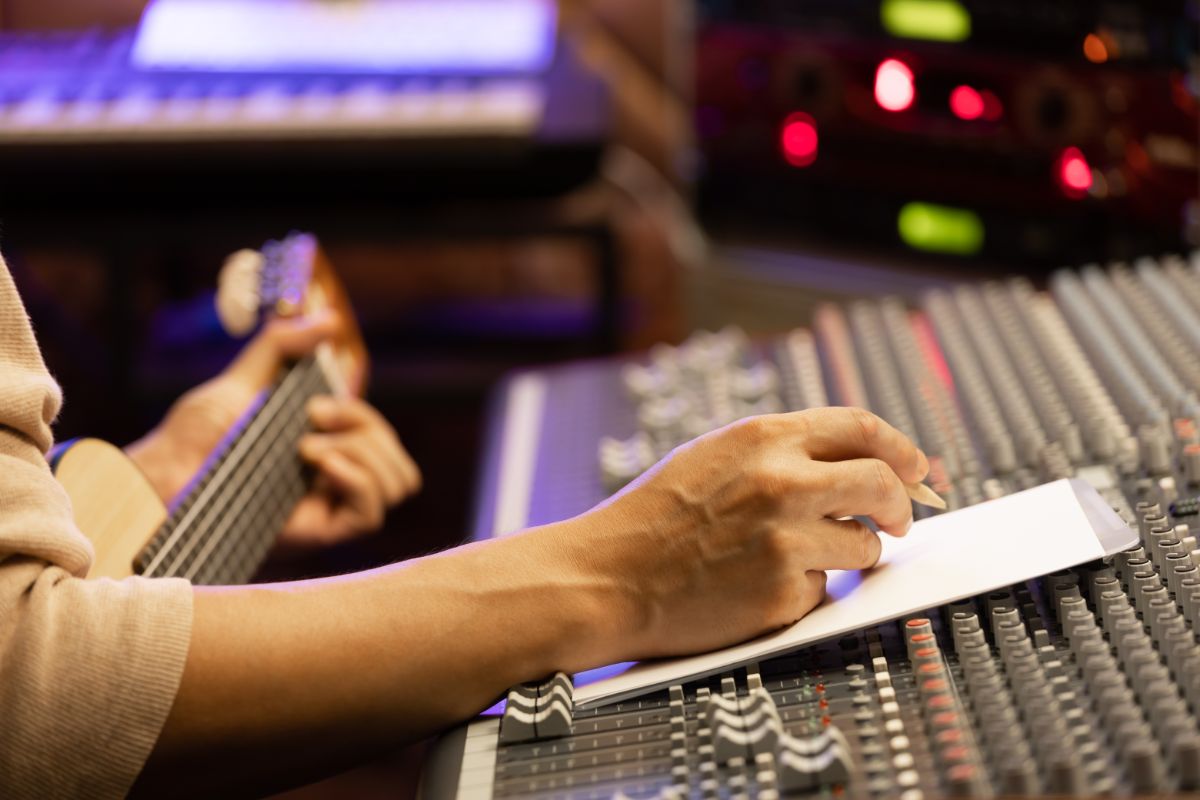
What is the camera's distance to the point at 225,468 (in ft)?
3.41

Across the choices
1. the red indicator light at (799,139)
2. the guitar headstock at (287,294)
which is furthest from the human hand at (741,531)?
the red indicator light at (799,139)

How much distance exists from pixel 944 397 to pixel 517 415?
1.37 ft

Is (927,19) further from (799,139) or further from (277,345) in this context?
(277,345)

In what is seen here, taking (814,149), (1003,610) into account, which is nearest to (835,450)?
(1003,610)

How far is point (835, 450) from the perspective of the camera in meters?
0.77

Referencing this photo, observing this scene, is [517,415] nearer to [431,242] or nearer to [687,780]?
[687,780]

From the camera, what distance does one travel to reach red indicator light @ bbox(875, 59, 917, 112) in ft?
5.27

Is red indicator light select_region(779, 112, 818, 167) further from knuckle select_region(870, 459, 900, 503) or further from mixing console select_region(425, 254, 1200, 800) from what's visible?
knuckle select_region(870, 459, 900, 503)

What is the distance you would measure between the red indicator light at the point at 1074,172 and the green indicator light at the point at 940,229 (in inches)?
4.9

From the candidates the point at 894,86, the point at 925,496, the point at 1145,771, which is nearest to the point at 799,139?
the point at 894,86

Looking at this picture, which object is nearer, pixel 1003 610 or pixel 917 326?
pixel 1003 610

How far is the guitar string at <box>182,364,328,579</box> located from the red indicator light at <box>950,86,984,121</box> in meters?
0.80

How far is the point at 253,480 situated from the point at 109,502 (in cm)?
19

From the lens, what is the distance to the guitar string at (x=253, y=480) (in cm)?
98
